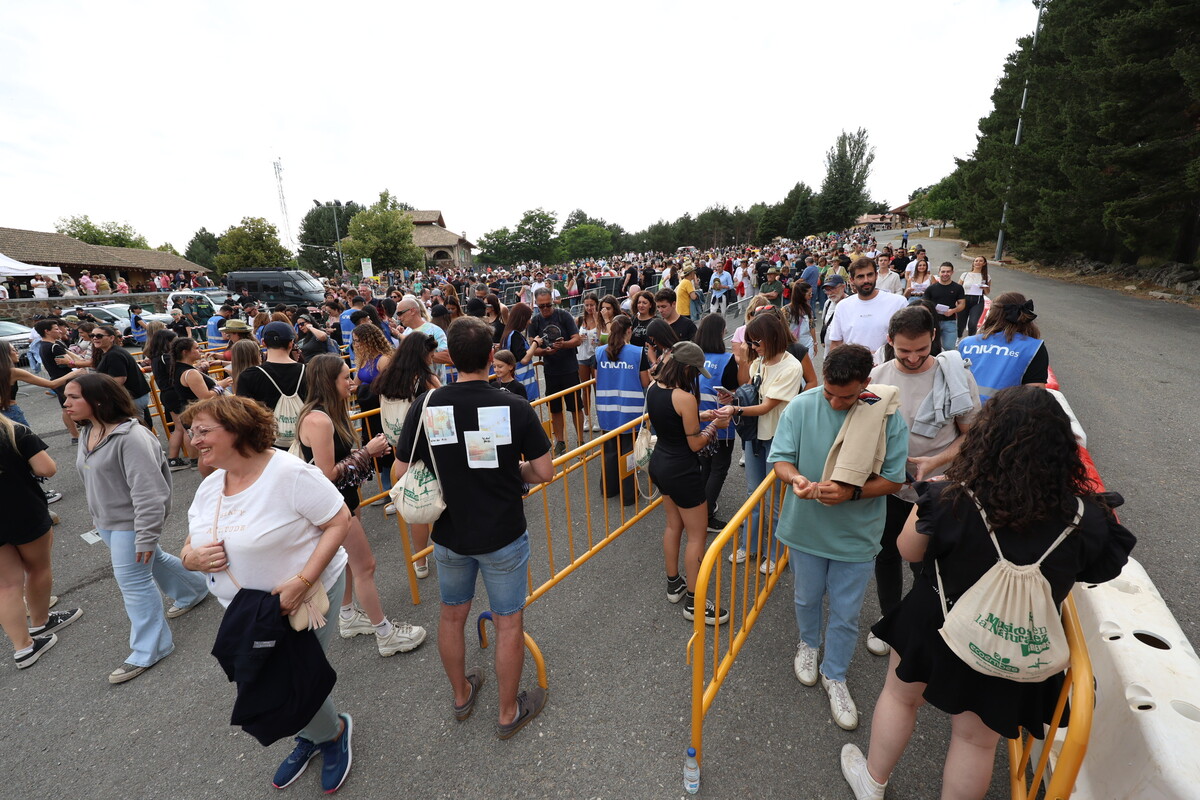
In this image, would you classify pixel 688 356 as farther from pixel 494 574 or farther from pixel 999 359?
pixel 999 359

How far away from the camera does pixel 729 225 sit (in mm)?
94312

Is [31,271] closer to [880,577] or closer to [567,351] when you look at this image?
[567,351]

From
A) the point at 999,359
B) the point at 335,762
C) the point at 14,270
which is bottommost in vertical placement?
the point at 335,762

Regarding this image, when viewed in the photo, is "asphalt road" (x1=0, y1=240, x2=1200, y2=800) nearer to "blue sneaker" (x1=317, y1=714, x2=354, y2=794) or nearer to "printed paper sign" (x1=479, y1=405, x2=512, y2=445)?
"blue sneaker" (x1=317, y1=714, x2=354, y2=794)

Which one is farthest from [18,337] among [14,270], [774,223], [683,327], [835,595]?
[774,223]

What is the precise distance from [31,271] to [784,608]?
29175 millimetres

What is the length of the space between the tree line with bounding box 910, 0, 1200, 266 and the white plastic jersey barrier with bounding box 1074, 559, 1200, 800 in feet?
57.9

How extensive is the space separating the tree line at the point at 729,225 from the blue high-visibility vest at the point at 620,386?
6672 centimetres

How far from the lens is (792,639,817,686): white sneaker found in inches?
115

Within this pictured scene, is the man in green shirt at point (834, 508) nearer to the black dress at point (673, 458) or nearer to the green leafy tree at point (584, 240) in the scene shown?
the black dress at point (673, 458)

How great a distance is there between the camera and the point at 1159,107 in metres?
14.7

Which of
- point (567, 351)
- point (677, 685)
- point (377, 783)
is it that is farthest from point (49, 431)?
point (677, 685)

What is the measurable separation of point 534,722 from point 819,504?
198 centimetres

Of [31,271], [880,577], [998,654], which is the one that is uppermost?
[31,271]
